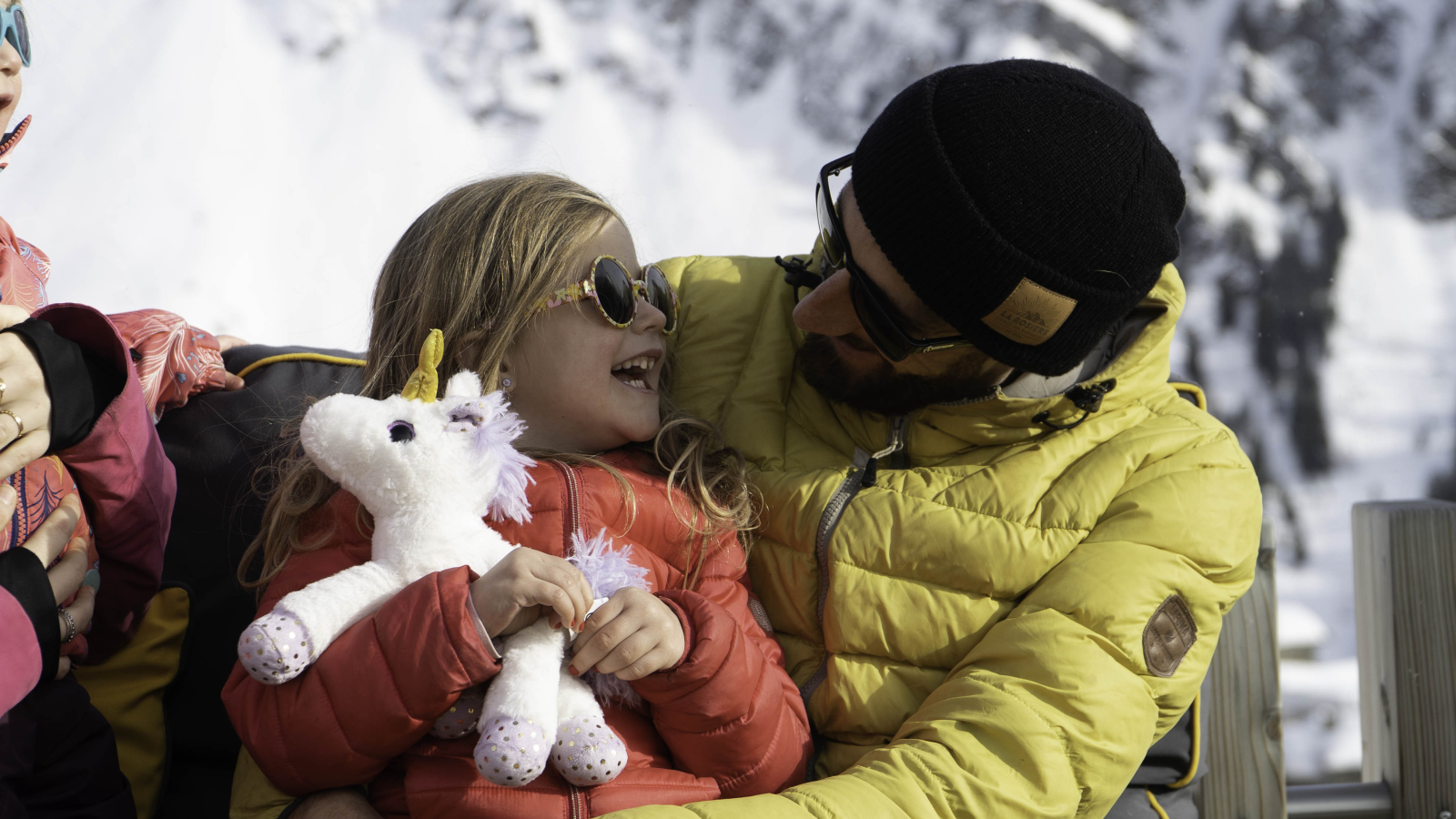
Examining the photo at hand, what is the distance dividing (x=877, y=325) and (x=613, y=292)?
45cm

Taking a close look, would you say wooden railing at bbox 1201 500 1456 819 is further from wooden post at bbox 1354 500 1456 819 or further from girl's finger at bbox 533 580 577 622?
girl's finger at bbox 533 580 577 622

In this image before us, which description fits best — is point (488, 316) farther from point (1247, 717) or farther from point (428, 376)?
point (1247, 717)

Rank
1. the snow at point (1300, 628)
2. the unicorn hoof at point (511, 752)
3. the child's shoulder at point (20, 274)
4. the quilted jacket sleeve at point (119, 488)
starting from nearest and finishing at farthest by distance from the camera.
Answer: the unicorn hoof at point (511, 752)
the quilted jacket sleeve at point (119, 488)
the child's shoulder at point (20, 274)
the snow at point (1300, 628)

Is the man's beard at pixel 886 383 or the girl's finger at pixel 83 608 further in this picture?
the man's beard at pixel 886 383

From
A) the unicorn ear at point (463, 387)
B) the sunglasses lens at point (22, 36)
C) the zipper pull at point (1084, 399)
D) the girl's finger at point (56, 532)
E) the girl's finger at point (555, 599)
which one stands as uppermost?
the sunglasses lens at point (22, 36)

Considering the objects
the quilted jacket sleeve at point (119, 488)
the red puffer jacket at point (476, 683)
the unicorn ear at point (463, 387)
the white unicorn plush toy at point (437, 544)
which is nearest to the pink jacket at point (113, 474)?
the quilted jacket sleeve at point (119, 488)

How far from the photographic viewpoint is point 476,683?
50.7 inches

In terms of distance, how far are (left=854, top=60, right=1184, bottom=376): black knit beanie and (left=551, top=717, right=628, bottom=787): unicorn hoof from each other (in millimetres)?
838

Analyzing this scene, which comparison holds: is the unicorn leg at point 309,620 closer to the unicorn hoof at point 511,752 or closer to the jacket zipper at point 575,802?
the unicorn hoof at point 511,752

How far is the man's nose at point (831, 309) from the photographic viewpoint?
1.71 metres

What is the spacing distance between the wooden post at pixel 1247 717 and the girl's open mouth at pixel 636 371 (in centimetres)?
124

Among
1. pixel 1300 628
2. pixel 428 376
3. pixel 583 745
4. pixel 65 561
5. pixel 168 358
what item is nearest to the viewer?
pixel 583 745

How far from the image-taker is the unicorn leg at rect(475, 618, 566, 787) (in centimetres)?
115

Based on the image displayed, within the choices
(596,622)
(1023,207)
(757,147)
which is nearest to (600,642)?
(596,622)
